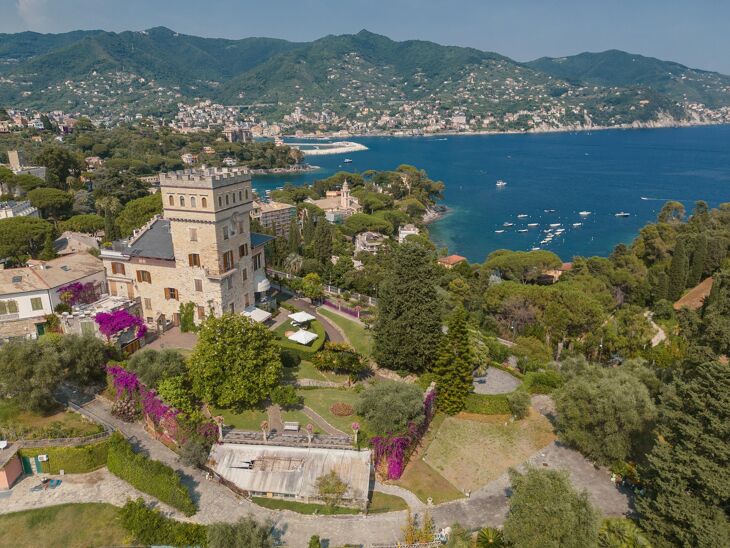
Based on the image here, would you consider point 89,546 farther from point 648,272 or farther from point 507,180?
point 507,180

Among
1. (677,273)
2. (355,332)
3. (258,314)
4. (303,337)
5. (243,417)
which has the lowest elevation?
(677,273)

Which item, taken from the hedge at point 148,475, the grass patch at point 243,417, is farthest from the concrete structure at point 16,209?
the grass patch at point 243,417

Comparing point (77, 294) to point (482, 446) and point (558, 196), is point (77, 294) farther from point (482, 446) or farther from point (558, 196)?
point (558, 196)

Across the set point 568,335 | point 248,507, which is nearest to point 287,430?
point 248,507

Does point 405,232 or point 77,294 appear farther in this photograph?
point 405,232

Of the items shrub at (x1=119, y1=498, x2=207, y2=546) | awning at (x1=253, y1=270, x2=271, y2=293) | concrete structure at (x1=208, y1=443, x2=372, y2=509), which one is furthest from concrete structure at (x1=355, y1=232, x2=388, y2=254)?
shrub at (x1=119, y1=498, x2=207, y2=546)

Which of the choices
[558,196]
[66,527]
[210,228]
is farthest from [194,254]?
[558,196]
